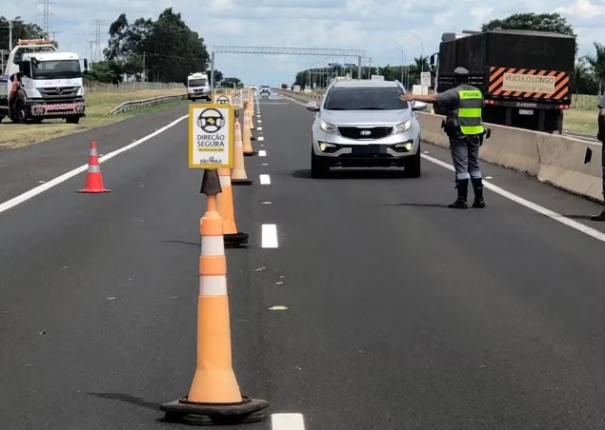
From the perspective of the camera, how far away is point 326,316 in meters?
8.02

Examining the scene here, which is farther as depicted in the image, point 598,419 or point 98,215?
point 98,215

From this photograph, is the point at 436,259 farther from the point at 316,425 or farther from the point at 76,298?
the point at 316,425

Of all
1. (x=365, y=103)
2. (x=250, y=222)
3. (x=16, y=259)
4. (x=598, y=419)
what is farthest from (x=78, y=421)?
(x=365, y=103)

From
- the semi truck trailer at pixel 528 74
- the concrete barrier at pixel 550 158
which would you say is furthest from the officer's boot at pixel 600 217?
the semi truck trailer at pixel 528 74

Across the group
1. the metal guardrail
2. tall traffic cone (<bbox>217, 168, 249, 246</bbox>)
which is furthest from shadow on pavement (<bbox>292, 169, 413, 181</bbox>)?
the metal guardrail

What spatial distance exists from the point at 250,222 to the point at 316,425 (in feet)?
26.6

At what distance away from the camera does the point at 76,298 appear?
8656 mm

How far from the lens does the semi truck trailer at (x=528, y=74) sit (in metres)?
32.8

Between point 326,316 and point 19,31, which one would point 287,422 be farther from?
point 19,31

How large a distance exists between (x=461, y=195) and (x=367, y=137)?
4.91 meters

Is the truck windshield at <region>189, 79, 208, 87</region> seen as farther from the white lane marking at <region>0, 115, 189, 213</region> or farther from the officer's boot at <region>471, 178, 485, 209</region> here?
the officer's boot at <region>471, 178, 485, 209</region>

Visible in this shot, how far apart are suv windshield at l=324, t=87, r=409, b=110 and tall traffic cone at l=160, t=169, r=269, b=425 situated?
1530 cm

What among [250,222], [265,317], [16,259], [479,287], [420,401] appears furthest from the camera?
[250,222]

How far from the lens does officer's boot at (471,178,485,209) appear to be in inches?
586
